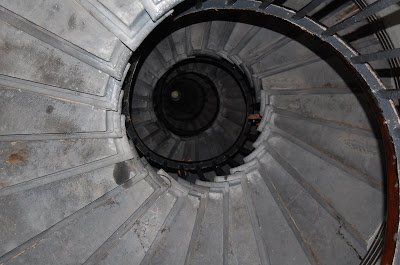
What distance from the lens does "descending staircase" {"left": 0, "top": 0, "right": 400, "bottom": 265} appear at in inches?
138

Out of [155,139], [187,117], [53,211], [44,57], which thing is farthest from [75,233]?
[187,117]

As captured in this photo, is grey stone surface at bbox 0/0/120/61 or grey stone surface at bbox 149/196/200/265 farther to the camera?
grey stone surface at bbox 149/196/200/265

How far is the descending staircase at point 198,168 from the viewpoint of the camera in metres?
3.51

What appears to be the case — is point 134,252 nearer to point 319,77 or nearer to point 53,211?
point 53,211

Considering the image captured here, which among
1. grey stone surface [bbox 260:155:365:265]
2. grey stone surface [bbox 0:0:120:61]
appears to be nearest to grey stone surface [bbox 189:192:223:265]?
grey stone surface [bbox 260:155:365:265]

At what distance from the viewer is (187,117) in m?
13.4

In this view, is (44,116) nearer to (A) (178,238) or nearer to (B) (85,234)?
(B) (85,234)

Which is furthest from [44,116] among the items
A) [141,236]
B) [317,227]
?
[317,227]

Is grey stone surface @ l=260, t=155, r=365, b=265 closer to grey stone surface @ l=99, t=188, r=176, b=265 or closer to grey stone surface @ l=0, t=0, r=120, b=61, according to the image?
grey stone surface @ l=99, t=188, r=176, b=265

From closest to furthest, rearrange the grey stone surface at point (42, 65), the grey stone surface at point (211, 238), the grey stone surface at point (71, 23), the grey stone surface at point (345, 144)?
the grey stone surface at point (71, 23) < the grey stone surface at point (42, 65) < the grey stone surface at point (211, 238) < the grey stone surface at point (345, 144)

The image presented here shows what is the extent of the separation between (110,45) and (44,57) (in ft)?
2.58

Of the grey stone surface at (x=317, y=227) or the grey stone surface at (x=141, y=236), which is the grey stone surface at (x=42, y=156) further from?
the grey stone surface at (x=317, y=227)

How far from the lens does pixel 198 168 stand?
28.8ft

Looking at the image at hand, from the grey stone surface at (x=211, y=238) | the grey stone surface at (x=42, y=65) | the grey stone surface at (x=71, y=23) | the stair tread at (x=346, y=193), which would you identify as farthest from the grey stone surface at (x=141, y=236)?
the stair tread at (x=346, y=193)
